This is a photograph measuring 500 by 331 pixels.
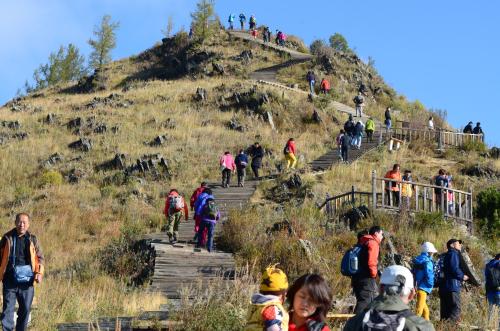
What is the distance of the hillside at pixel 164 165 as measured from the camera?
52.8 feet

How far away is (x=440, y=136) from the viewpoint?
33656 mm

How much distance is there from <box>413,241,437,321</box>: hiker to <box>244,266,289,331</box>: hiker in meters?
5.68

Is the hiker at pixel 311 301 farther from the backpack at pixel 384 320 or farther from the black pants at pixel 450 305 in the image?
the black pants at pixel 450 305

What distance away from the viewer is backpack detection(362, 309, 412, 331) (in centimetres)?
527

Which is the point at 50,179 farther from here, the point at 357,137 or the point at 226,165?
the point at 357,137

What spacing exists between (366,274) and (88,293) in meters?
5.48

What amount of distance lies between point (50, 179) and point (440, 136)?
695 inches

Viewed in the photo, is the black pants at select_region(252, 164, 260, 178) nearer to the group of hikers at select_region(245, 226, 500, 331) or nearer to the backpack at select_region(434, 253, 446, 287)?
the backpack at select_region(434, 253, 446, 287)

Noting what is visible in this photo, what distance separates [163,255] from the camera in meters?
17.2

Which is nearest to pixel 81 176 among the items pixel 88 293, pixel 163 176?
pixel 163 176

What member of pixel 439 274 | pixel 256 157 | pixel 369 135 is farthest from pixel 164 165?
pixel 439 274

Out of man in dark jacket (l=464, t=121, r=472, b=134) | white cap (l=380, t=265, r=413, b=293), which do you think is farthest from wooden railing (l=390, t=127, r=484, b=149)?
white cap (l=380, t=265, r=413, b=293)

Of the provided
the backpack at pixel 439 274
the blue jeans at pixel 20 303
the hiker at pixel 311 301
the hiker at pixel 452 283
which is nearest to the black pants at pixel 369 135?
the backpack at pixel 439 274

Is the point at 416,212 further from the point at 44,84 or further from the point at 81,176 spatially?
the point at 44,84
